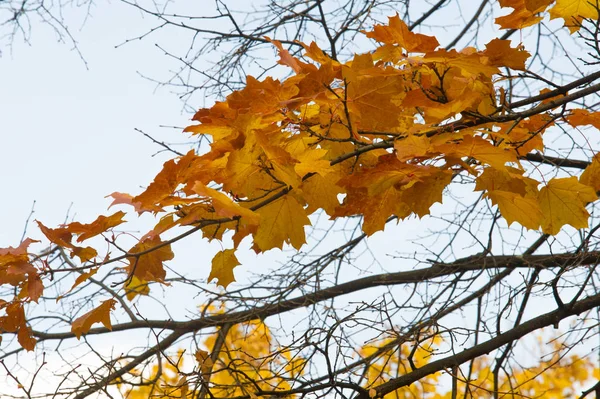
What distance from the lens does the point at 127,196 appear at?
4.99 ft

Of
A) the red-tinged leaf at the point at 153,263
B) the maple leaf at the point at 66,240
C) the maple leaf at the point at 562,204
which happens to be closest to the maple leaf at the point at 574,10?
the maple leaf at the point at 562,204

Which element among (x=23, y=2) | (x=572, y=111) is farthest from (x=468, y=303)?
(x=23, y=2)

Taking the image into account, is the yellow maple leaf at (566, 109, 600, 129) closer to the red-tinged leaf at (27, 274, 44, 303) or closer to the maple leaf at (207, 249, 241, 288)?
the maple leaf at (207, 249, 241, 288)

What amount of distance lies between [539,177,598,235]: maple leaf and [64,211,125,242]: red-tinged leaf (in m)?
1.09

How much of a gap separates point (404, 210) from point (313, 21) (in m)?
1.94

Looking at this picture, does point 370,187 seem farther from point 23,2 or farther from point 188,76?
point 23,2

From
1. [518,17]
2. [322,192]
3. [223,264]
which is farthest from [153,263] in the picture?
[518,17]

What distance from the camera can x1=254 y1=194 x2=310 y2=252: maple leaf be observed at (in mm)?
1587

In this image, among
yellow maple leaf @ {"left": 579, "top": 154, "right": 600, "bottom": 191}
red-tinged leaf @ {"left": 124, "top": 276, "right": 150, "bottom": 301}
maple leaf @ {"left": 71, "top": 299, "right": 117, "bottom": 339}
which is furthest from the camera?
red-tinged leaf @ {"left": 124, "top": 276, "right": 150, "bottom": 301}

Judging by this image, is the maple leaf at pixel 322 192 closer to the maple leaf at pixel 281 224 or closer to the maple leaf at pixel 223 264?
the maple leaf at pixel 281 224

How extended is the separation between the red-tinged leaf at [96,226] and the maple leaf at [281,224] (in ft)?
1.10

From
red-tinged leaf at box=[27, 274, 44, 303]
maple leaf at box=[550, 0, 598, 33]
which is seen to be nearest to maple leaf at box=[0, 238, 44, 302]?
red-tinged leaf at box=[27, 274, 44, 303]

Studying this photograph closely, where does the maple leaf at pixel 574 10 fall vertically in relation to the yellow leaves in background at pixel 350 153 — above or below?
above

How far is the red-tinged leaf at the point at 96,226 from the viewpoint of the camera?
1509mm
